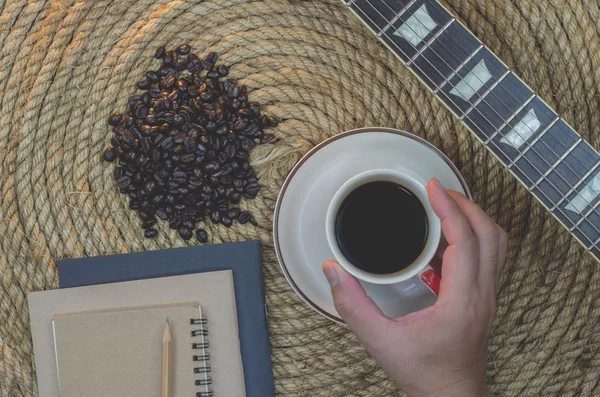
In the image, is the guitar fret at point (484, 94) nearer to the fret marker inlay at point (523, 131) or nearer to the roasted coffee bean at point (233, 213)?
the fret marker inlay at point (523, 131)

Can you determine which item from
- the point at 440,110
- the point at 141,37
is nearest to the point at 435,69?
the point at 440,110

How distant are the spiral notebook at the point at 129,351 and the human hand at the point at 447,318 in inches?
11.7

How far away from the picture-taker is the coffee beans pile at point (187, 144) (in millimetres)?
1061

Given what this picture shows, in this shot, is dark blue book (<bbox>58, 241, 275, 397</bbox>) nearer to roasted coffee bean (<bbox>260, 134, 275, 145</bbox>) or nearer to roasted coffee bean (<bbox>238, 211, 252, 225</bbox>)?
roasted coffee bean (<bbox>238, 211, 252, 225</bbox>)

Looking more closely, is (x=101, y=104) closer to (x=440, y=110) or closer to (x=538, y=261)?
(x=440, y=110)

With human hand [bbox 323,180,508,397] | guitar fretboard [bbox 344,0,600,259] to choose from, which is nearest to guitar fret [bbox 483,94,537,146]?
guitar fretboard [bbox 344,0,600,259]

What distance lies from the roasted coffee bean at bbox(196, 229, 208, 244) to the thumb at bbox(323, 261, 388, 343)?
0.88ft

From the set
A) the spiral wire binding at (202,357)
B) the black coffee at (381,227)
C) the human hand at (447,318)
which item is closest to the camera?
the human hand at (447,318)

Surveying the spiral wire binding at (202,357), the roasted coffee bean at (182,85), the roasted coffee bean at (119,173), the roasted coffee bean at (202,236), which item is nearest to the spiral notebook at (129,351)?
the spiral wire binding at (202,357)

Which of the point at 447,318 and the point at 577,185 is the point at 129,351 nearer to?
the point at 447,318

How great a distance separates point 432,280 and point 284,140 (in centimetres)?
36

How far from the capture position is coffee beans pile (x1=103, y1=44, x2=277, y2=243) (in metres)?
1.06

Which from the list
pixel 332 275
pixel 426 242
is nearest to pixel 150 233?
pixel 332 275

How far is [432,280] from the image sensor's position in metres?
0.87
